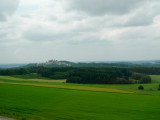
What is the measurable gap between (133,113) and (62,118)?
6.02 metres

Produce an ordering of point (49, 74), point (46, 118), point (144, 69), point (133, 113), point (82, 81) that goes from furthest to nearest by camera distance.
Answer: point (144, 69) → point (49, 74) → point (82, 81) → point (133, 113) → point (46, 118)

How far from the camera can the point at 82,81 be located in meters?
62.4

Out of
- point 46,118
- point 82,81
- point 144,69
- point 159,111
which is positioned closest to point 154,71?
point 144,69

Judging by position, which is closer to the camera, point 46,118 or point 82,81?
point 46,118

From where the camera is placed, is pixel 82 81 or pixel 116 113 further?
pixel 82 81

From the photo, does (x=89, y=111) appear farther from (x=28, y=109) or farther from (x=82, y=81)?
(x=82, y=81)

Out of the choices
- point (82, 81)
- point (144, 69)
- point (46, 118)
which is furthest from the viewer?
point (144, 69)

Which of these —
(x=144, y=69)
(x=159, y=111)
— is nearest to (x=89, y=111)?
(x=159, y=111)

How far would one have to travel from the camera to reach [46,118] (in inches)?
528

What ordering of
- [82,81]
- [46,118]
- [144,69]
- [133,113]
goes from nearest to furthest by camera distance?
[46,118], [133,113], [82,81], [144,69]

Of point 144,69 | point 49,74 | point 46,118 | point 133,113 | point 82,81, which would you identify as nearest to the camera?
point 46,118

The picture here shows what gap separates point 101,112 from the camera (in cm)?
1573

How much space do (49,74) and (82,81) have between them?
18.6 meters

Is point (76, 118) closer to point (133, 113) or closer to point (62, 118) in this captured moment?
point (62, 118)
